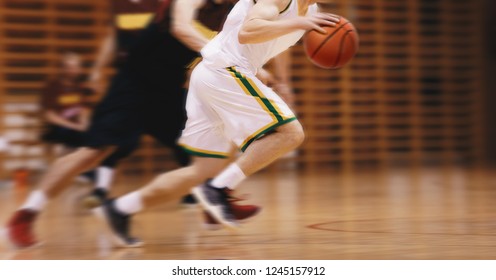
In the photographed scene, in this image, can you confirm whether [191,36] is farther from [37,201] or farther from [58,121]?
[58,121]

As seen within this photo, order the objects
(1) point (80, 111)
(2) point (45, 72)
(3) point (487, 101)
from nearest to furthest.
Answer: (1) point (80, 111) < (2) point (45, 72) < (3) point (487, 101)

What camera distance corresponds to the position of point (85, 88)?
8969 millimetres

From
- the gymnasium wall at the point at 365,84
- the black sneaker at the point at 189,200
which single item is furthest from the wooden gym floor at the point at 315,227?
the gymnasium wall at the point at 365,84

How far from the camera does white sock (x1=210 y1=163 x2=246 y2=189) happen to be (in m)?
4.18

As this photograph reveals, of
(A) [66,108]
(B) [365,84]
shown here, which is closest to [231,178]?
(A) [66,108]

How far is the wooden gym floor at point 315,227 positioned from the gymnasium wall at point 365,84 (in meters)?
2.02

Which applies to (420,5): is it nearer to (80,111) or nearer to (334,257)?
(80,111)

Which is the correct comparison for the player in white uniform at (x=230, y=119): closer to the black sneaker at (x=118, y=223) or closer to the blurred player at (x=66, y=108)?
the black sneaker at (x=118, y=223)

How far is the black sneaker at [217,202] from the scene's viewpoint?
13.6 ft

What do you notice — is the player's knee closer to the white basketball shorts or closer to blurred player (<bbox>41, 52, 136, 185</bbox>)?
the white basketball shorts

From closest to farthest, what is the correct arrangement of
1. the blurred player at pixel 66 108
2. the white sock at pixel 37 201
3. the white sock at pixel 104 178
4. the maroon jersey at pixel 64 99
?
1. the white sock at pixel 37 201
2. the white sock at pixel 104 178
3. the blurred player at pixel 66 108
4. the maroon jersey at pixel 64 99

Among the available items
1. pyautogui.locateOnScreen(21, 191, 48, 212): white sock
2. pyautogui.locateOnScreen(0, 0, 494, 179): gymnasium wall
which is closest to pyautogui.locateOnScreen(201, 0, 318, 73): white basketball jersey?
pyautogui.locateOnScreen(21, 191, 48, 212): white sock
